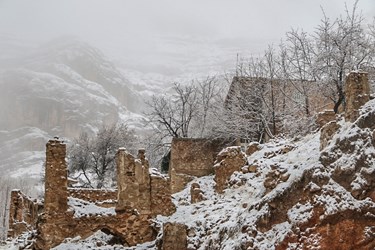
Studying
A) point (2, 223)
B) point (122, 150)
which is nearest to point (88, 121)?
point (2, 223)

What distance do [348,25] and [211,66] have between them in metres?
114

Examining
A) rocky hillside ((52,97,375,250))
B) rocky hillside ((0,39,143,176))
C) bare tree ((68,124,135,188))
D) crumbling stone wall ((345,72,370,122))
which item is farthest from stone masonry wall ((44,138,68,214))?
rocky hillside ((0,39,143,176))

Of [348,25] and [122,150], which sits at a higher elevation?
[348,25]

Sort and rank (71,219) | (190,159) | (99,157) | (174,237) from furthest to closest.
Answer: (99,157) → (190,159) → (71,219) → (174,237)

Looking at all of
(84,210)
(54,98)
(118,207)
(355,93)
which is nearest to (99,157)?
(84,210)

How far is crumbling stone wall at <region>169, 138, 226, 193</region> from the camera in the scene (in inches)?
1231

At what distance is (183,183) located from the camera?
30.9 meters

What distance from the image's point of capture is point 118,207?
2023 cm

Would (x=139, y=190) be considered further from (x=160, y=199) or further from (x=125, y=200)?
(x=160, y=199)

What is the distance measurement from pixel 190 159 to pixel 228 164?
13.2 meters

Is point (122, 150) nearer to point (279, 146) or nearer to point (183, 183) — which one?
point (279, 146)

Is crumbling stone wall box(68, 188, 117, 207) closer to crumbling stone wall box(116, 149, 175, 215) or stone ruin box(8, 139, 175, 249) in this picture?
stone ruin box(8, 139, 175, 249)

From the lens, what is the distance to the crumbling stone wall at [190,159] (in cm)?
3127

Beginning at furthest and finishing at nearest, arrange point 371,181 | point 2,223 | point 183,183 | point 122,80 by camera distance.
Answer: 1. point 122,80
2. point 2,223
3. point 183,183
4. point 371,181
